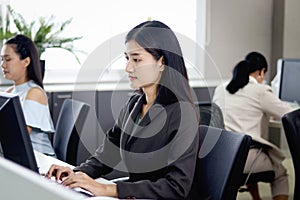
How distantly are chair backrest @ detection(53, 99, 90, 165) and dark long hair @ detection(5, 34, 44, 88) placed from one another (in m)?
0.24

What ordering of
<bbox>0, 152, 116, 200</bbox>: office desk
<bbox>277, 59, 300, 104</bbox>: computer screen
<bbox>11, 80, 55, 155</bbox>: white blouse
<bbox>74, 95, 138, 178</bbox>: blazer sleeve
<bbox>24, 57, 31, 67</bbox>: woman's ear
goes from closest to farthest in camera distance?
<bbox>0, 152, 116, 200</bbox>: office desk
<bbox>74, 95, 138, 178</bbox>: blazer sleeve
<bbox>11, 80, 55, 155</bbox>: white blouse
<bbox>24, 57, 31, 67</bbox>: woman's ear
<bbox>277, 59, 300, 104</bbox>: computer screen

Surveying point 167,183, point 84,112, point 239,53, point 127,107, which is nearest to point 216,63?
point 239,53

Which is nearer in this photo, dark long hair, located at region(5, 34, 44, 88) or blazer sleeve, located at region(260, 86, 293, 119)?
dark long hair, located at region(5, 34, 44, 88)

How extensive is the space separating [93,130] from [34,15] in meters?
1.10

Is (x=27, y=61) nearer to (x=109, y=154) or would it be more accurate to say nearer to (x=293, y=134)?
(x=109, y=154)

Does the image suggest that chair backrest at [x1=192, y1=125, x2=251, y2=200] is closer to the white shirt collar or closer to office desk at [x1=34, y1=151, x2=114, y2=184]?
office desk at [x1=34, y1=151, x2=114, y2=184]

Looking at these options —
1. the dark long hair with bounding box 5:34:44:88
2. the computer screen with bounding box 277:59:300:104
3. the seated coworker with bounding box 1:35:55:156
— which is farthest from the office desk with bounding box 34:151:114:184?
the computer screen with bounding box 277:59:300:104

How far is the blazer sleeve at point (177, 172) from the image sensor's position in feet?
5.15

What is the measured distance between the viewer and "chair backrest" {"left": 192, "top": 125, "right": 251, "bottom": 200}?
5.50 feet

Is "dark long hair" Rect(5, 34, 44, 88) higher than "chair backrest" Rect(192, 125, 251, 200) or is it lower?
higher

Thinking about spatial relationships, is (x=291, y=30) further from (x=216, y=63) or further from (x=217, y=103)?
(x=217, y=103)

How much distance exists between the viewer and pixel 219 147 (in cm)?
175

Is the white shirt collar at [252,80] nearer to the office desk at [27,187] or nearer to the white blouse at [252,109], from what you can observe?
the white blouse at [252,109]

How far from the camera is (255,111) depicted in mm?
3133
